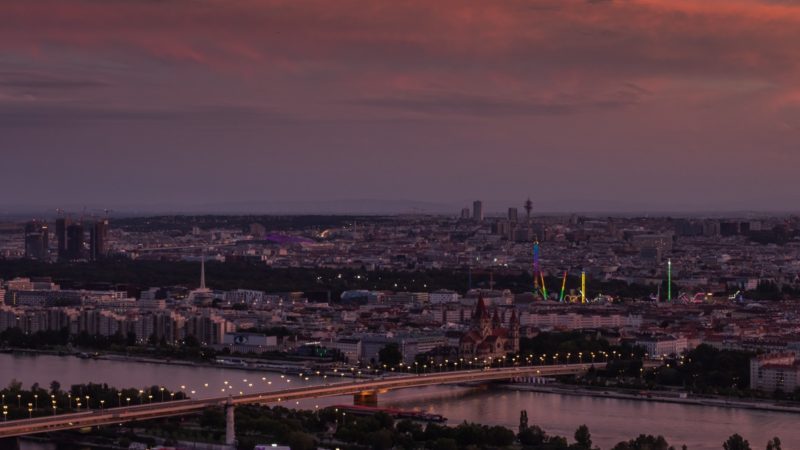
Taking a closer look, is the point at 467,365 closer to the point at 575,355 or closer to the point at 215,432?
the point at 575,355

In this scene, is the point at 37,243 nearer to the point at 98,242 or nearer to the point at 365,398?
the point at 98,242

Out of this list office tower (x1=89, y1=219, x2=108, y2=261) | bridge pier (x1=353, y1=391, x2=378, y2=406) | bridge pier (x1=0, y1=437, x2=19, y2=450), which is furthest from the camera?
office tower (x1=89, y1=219, x2=108, y2=261)

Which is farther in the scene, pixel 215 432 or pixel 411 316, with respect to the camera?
pixel 411 316

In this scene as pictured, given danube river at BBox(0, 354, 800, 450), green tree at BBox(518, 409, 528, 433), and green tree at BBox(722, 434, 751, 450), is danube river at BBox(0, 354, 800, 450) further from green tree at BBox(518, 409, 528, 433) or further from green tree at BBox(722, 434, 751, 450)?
green tree at BBox(722, 434, 751, 450)

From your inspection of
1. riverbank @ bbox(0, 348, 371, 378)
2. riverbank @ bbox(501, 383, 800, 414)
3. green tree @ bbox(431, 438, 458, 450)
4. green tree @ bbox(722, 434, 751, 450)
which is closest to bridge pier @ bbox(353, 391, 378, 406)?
riverbank @ bbox(501, 383, 800, 414)

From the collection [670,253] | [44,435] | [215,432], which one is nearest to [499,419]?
[215,432]
